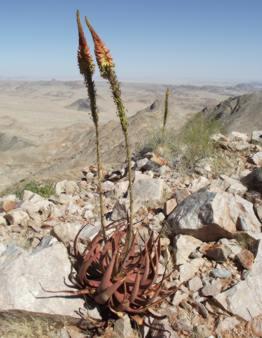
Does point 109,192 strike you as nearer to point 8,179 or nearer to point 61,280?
point 61,280

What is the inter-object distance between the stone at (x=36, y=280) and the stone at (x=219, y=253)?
5.03 feet

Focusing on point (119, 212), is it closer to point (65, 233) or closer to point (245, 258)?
point (65, 233)

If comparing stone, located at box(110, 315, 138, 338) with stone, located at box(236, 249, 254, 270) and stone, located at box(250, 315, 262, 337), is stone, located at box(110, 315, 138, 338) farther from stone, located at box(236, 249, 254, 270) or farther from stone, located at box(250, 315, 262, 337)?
stone, located at box(236, 249, 254, 270)

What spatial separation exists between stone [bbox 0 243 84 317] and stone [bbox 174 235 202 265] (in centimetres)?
121

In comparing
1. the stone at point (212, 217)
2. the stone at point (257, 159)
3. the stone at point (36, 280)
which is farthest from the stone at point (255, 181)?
the stone at point (36, 280)

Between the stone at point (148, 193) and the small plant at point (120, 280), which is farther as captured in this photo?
the stone at point (148, 193)

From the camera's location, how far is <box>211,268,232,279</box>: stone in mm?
4031

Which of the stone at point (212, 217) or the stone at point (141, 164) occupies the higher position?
the stone at point (212, 217)

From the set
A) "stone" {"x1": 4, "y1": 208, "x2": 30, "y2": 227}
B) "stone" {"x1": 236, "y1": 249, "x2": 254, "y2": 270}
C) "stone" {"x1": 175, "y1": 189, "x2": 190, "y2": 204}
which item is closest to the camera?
"stone" {"x1": 236, "y1": 249, "x2": 254, "y2": 270}

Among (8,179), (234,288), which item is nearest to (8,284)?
(234,288)

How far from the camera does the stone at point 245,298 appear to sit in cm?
363

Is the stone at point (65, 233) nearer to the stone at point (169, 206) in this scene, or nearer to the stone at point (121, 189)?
the stone at point (169, 206)

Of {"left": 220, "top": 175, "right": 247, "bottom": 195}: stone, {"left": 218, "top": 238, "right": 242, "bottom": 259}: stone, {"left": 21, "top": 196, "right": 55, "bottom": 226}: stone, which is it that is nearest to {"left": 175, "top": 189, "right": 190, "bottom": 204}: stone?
{"left": 220, "top": 175, "right": 247, "bottom": 195}: stone

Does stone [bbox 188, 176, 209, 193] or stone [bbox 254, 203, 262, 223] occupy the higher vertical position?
stone [bbox 254, 203, 262, 223]
